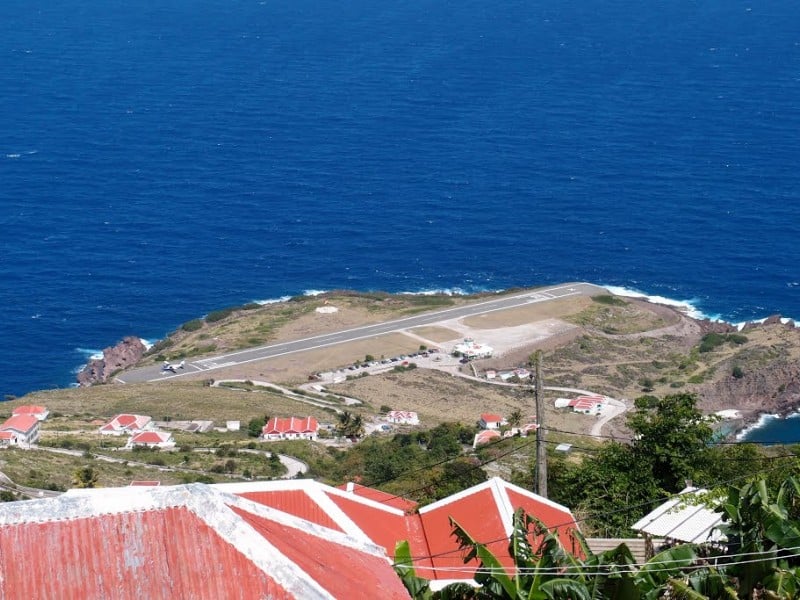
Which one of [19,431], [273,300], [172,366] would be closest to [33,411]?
[19,431]

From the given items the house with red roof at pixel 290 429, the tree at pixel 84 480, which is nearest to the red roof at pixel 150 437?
the house with red roof at pixel 290 429

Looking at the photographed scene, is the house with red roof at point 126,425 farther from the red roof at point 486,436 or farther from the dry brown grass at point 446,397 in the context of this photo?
the red roof at point 486,436

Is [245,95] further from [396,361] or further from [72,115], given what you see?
[396,361]

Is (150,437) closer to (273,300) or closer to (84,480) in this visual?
(84,480)

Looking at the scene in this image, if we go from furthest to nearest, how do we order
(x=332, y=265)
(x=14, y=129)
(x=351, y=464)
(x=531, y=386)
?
(x=14, y=129) < (x=332, y=265) < (x=531, y=386) < (x=351, y=464)

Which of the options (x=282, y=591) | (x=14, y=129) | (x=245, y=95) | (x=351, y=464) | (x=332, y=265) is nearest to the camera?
(x=282, y=591)

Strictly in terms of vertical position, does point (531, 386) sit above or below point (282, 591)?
above

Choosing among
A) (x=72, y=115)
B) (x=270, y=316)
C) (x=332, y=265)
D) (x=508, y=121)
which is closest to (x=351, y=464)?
(x=270, y=316)
